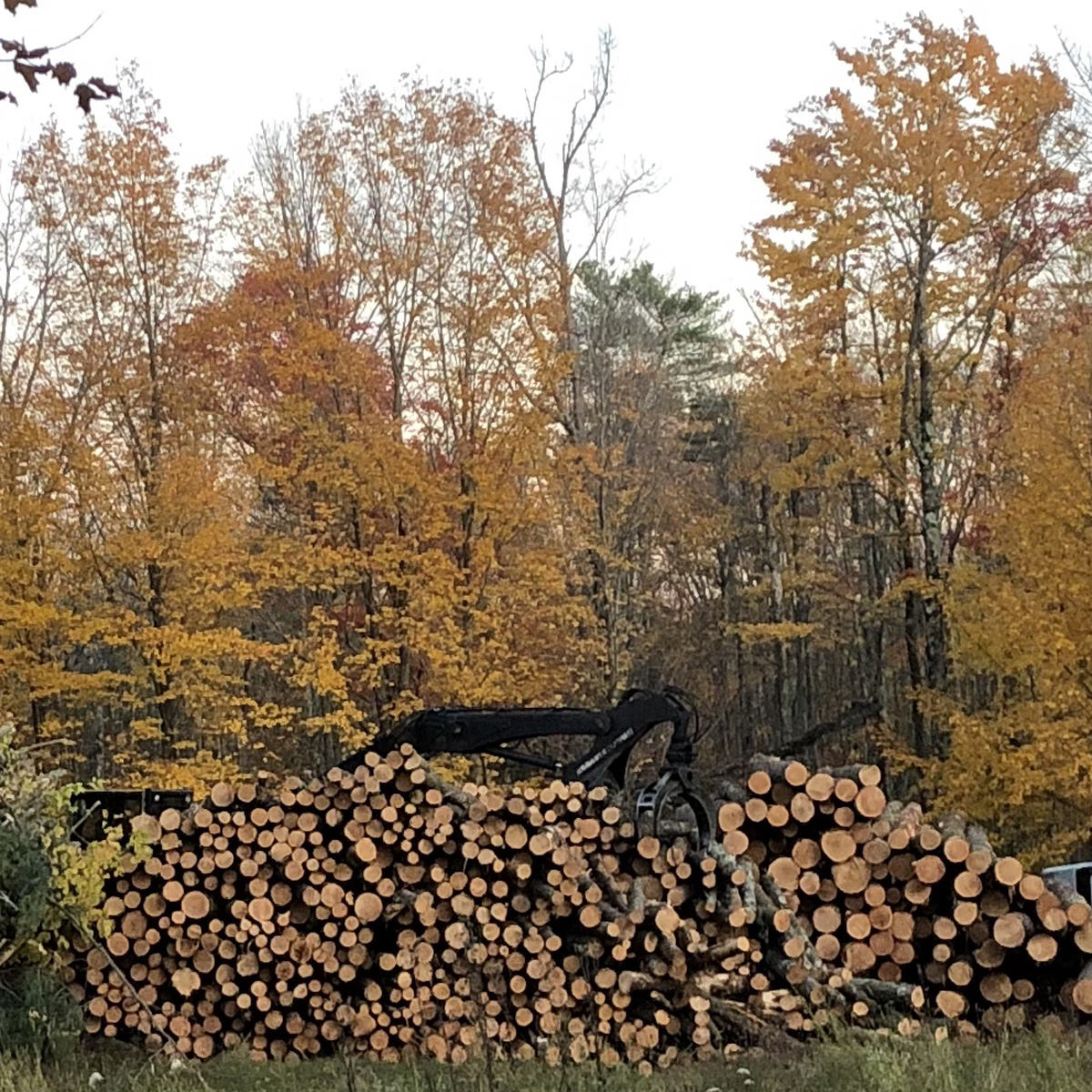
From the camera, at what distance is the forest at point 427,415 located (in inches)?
643

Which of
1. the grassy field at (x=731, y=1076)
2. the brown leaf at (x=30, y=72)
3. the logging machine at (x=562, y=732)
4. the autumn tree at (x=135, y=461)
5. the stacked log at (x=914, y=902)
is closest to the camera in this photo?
the brown leaf at (x=30, y=72)

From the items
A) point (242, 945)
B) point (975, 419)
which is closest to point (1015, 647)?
point (975, 419)

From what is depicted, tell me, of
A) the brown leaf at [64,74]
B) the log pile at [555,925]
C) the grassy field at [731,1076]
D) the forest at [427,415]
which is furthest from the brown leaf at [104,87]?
the forest at [427,415]

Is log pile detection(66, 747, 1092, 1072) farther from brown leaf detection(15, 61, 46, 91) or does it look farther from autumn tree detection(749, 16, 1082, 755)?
autumn tree detection(749, 16, 1082, 755)

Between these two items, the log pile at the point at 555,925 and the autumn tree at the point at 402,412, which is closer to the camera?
the log pile at the point at 555,925

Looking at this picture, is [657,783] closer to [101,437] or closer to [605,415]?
[101,437]

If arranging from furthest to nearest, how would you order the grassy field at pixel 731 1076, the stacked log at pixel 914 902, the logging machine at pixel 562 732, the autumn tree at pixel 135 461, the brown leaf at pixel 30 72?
the autumn tree at pixel 135 461
the logging machine at pixel 562 732
the stacked log at pixel 914 902
the grassy field at pixel 731 1076
the brown leaf at pixel 30 72

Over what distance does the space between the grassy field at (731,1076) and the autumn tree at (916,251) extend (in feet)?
35.3

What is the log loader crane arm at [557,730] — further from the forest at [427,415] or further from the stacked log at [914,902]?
the forest at [427,415]

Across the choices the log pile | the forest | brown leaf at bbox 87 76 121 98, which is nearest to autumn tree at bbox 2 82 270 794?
the forest

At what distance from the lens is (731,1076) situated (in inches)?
275

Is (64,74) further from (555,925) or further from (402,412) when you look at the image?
(402,412)

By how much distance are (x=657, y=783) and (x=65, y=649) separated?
10396mm

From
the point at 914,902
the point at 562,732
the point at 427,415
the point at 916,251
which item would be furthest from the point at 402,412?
the point at 914,902
